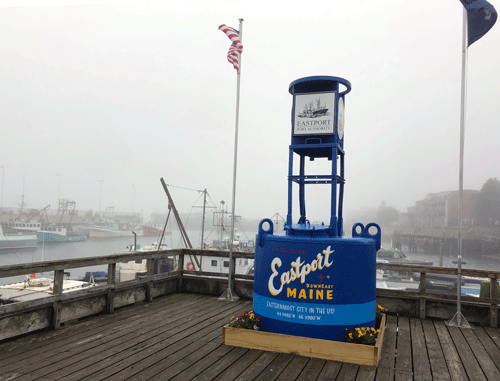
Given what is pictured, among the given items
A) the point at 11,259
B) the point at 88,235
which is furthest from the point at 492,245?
the point at 88,235

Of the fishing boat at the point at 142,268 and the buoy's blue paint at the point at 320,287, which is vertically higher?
the buoy's blue paint at the point at 320,287

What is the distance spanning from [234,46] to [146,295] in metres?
5.92

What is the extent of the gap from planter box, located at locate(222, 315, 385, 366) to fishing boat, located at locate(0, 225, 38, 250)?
357 feet

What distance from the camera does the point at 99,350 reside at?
15.4ft

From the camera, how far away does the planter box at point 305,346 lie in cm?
452

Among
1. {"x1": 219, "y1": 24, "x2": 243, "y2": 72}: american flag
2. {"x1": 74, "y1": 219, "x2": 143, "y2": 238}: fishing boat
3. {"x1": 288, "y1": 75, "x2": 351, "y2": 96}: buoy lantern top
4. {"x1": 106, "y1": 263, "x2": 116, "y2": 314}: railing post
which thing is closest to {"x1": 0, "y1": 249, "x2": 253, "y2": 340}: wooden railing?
{"x1": 106, "y1": 263, "x2": 116, "y2": 314}: railing post

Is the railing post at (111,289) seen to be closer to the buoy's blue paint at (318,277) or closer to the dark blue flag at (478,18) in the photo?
the buoy's blue paint at (318,277)

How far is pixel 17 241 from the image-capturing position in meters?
100

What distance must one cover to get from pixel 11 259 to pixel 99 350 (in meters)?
107

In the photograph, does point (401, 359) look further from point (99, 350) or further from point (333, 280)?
point (99, 350)

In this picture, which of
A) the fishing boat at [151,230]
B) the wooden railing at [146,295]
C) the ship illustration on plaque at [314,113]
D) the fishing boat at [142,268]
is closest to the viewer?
the wooden railing at [146,295]

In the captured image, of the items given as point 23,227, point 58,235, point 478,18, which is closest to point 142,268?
point 478,18

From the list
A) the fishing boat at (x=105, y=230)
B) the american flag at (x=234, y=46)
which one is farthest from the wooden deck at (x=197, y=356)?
the fishing boat at (x=105, y=230)

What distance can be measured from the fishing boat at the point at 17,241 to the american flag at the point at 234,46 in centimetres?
10663
